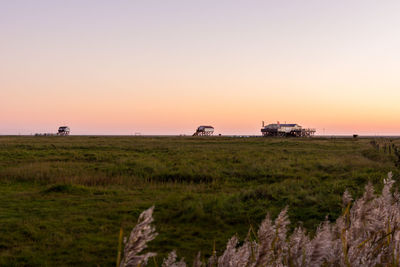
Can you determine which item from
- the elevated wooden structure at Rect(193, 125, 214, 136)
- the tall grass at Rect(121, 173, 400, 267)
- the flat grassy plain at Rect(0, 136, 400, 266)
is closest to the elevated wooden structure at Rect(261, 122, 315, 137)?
the elevated wooden structure at Rect(193, 125, 214, 136)

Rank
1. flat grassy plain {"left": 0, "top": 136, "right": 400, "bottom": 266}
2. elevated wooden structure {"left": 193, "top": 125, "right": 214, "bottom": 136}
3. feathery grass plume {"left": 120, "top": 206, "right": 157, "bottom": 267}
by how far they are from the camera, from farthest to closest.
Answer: elevated wooden structure {"left": 193, "top": 125, "right": 214, "bottom": 136}
flat grassy plain {"left": 0, "top": 136, "right": 400, "bottom": 266}
feathery grass plume {"left": 120, "top": 206, "right": 157, "bottom": 267}

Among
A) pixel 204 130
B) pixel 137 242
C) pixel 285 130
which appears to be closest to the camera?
pixel 137 242

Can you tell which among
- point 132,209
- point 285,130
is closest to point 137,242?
point 132,209

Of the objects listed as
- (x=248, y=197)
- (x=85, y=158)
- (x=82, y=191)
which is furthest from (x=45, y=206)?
(x=85, y=158)

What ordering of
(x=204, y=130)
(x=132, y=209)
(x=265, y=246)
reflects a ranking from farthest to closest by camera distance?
(x=204, y=130)
(x=132, y=209)
(x=265, y=246)

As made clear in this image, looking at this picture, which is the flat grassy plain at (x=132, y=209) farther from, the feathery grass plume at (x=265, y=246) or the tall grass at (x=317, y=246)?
the feathery grass plume at (x=265, y=246)

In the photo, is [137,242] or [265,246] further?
[265,246]


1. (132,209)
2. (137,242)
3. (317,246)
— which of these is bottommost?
(132,209)

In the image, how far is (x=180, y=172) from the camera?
81.7 ft

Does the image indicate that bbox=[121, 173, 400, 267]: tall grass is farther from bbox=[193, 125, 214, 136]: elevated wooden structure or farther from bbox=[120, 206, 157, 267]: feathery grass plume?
bbox=[193, 125, 214, 136]: elevated wooden structure

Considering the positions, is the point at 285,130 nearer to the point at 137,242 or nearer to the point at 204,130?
the point at 204,130

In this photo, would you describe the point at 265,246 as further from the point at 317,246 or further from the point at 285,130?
the point at 285,130

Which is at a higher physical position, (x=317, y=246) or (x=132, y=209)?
(x=317, y=246)

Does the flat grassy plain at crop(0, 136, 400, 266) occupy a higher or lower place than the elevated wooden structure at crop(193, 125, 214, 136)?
lower
